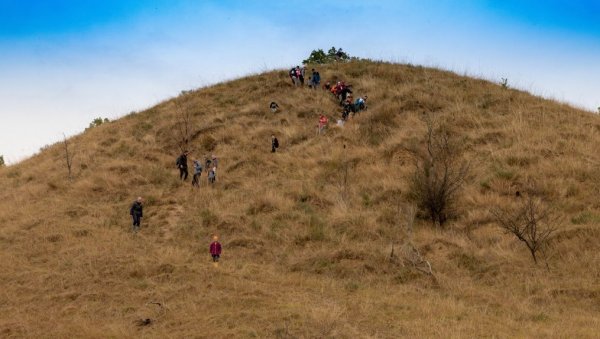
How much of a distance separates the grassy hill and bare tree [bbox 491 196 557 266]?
38 cm

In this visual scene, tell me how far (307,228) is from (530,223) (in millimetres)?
6835

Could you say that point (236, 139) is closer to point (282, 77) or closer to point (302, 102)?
point (302, 102)

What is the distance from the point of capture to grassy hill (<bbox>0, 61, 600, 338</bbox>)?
36.4 ft

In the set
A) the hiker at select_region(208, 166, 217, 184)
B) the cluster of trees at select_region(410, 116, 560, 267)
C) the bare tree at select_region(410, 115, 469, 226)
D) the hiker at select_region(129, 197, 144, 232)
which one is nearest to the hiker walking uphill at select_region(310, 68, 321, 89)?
the hiker at select_region(208, 166, 217, 184)

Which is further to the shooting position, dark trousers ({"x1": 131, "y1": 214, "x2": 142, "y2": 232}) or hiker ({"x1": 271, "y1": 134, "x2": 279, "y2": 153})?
hiker ({"x1": 271, "y1": 134, "x2": 279, "y2": 153})

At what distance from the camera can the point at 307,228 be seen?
17094 millimetres

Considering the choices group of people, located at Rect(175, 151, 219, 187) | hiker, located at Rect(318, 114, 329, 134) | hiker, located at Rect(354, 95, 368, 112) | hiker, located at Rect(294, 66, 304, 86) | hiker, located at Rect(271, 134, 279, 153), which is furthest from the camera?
hiker, located at Rect(294, 66, 304, 86)

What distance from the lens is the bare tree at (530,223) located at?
47.2ft

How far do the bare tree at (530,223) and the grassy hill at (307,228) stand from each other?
0.38 m

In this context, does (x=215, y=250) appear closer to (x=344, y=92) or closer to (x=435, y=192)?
(x=435, y=192)

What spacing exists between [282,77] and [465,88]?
1211 centimetres

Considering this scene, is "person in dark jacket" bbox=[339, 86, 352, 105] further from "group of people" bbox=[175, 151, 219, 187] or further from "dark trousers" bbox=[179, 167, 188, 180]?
"dark trousers" bbox=[179, 167, 188, 180]

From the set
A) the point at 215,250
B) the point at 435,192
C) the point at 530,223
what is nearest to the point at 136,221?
the point at 215,250

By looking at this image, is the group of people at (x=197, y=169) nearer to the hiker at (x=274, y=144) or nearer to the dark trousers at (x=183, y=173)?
the dark trousers at (x=183, y=173)
